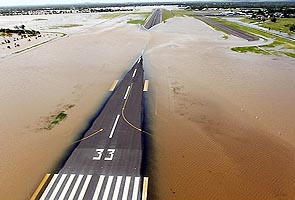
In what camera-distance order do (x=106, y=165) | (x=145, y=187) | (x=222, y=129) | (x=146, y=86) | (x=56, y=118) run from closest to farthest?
(x=145, y=187)
(x=106, y=165)
(x=222, y=129)
(x=56, y=118)
(x=146, y=86)

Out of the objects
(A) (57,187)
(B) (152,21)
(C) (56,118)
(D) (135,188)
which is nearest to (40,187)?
(A) (57,187)

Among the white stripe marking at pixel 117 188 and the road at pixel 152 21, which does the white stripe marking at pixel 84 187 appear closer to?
the white stripe marking at pixel 117 188

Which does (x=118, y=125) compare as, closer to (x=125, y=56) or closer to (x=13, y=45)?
(x=125, y=56)

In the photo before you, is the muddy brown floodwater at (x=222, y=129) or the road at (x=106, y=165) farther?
the muddy brown floodwater at (x=222, y=129)

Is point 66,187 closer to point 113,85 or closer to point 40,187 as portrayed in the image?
point 40,187

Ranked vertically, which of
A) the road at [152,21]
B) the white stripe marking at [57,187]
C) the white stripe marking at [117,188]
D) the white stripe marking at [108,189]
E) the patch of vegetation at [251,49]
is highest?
the road at [152,21]

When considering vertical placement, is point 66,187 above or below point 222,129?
above

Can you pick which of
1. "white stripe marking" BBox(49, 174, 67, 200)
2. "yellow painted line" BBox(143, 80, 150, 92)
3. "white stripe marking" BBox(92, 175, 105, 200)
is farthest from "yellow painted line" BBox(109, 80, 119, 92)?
"white stripe marking" BBox(92, 175, 105, 200)

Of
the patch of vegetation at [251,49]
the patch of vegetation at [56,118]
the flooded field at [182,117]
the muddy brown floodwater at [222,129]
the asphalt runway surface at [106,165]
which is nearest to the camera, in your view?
the asphalt runway surface at [106,165]

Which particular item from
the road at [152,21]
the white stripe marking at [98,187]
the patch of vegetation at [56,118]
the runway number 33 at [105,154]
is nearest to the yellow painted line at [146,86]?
the patch of vegetation at [56,118]

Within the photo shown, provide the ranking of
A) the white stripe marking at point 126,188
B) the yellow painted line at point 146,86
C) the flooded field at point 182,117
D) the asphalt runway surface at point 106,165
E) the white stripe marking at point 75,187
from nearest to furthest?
the white stripe marking at point 75,187 → the white stripe marking at point 126,188 → the asphalt runway surface at point 106,165 → the flooded field at point 182,117 → the yellow painted line at point 146,86
